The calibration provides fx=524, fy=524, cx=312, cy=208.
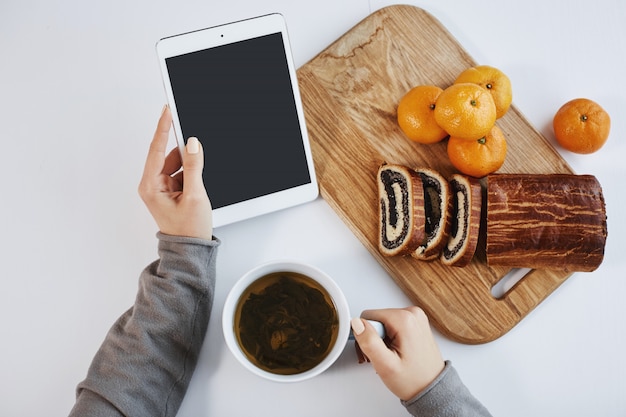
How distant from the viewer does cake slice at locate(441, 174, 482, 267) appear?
1052mm

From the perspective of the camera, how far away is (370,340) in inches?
33.9

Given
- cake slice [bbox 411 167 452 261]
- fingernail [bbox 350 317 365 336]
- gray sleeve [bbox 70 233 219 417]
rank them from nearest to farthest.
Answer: fingernail [bbox 350 317 365 336] → gray sleeve [bbox 70 233 219 417] → cake slice [bbox 411 167 452 261]

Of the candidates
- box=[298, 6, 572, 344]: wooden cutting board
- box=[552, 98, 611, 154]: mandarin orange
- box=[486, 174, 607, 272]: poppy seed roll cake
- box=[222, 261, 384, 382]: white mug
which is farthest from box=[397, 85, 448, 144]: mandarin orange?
box=[222, 261, 384, 382]: white mug

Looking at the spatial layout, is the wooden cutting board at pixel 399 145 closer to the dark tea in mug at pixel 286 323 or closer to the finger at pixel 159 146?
the dark tea in mug at pixel 286 323

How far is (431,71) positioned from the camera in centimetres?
117

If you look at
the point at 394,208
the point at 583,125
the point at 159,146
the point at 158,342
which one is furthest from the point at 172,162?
the point at 583,125

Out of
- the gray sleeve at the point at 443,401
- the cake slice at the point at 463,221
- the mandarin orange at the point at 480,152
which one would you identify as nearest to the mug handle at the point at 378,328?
the gray sleeve at the point at 443,401

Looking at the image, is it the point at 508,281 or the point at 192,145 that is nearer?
the point at 192,145

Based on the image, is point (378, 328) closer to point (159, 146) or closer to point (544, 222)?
point (544, 222)

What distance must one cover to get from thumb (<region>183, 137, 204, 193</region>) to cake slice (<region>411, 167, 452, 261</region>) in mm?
453

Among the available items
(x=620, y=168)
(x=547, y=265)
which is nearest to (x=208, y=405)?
(x=547, y=265)

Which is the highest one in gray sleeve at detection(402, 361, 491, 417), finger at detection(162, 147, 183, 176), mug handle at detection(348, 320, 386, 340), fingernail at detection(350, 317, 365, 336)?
finger at detection(162, 147, 183, 176)

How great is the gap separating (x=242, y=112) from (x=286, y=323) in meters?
0.43

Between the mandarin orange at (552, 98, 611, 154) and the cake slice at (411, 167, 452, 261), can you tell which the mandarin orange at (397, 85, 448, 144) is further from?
the mandarin orange at (552, 98, 611, 154)
